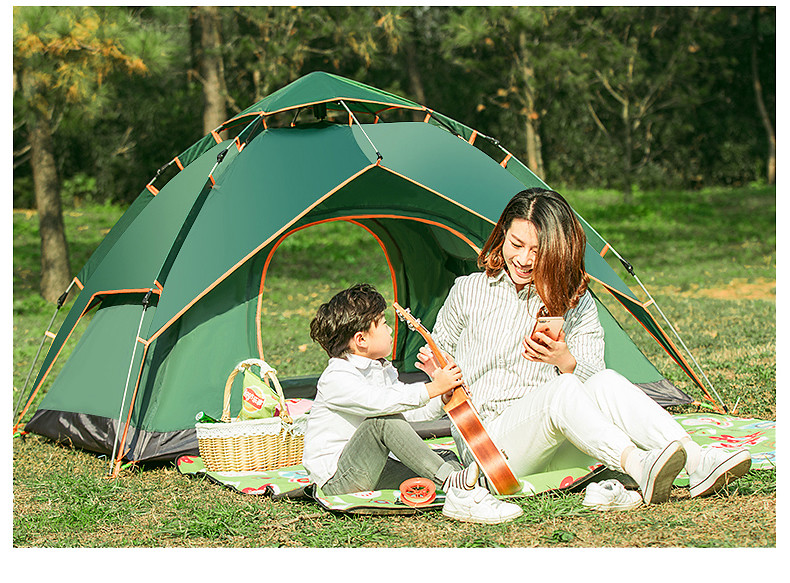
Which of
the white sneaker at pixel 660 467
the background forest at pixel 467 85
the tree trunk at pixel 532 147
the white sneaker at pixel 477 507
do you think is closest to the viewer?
the white sneaker at pixel 660 467

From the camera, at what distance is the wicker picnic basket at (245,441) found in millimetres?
3654

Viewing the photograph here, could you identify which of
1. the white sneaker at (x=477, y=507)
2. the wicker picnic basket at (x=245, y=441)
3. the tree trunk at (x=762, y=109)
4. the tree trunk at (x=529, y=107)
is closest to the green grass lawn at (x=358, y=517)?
the white sneaker at (x=477, y=507)

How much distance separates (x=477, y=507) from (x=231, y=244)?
5.67 feet

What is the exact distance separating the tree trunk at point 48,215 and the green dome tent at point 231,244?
15.5 ft

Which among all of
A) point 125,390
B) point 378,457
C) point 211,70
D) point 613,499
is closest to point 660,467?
point 613,499

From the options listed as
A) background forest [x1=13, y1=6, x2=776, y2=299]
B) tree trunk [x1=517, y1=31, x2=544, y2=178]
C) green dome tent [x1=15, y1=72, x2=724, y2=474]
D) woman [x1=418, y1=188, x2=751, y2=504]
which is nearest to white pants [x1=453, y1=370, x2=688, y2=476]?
woman [x1=418, y1=188, x2=751, y2=504]

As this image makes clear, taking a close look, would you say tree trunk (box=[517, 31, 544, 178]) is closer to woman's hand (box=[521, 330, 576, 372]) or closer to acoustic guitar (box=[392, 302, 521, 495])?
woman's hand (box=[521, 330, 576, 372])

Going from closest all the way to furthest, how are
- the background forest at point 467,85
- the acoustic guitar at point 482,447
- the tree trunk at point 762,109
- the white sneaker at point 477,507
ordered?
the white sneaker at point 477,507 → the acoustic guitar at point 482,447 → the background forest at point 467,85 → the tree trunk at point 762,109

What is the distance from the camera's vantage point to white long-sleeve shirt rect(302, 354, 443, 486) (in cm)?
299

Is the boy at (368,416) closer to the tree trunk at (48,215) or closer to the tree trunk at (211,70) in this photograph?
the tree trunk at (48,215)

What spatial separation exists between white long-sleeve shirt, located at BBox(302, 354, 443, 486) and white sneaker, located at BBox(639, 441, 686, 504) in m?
0.73

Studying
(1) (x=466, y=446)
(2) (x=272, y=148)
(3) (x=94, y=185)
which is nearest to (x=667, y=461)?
(1) (x=466, y=446)

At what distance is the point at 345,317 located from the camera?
3137 mm

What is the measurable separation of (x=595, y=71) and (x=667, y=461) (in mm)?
13733
